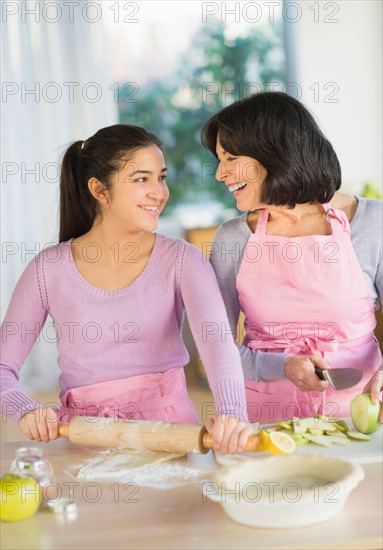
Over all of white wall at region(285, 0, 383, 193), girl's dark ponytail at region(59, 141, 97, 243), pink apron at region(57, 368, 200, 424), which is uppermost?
white wall at region(285, 0, 383, 193)

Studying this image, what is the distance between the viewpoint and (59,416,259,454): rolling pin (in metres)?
1.53

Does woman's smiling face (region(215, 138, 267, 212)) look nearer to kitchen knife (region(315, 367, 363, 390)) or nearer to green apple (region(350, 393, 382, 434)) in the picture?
kitchen knife (region(315, 367, 363, 390))

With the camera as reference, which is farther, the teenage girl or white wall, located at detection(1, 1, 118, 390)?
white wall, located at detection(1, 1, 118, 390)

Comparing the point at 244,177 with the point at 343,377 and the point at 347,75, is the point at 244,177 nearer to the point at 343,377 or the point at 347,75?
the point at 343,377

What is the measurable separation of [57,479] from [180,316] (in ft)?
2.12

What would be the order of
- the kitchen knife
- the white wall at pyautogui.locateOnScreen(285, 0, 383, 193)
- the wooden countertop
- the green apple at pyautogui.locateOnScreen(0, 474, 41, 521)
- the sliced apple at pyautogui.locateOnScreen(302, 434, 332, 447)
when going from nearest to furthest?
1. the wooden countertop
2. the green apple at pyautogui.locateOnScreen(0, 474, 41, 521)
3. the sliced apple at pyautogui.locateOnScreen(302, 434, 332, 447)
4. the kitchen knife
5. the white wall at pyautogui.locateOnScreen(285, 0, 383, 193)

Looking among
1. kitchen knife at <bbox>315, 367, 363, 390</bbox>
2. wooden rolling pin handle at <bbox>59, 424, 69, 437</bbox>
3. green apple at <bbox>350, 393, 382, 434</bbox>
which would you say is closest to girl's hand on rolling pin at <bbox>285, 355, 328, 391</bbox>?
kitchen knife at <bbox>315, 367, 363, 390</bbox>

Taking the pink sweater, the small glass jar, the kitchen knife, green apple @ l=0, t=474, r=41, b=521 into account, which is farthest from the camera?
the pink sweater

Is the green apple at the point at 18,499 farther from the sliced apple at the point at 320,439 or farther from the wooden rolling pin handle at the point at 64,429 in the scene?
the sliced apple at the point at 320,439

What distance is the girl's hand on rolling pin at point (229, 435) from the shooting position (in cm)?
152

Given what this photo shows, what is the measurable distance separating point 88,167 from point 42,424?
2.33 ft

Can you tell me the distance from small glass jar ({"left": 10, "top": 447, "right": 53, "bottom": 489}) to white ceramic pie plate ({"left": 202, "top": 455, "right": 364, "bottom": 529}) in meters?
0.28

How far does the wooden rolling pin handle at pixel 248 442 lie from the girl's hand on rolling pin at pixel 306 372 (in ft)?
1.40

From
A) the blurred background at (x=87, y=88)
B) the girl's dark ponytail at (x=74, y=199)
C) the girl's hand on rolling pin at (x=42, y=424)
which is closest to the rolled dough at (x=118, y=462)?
the girl's hand on rolling pin at (x=42, y=424)
